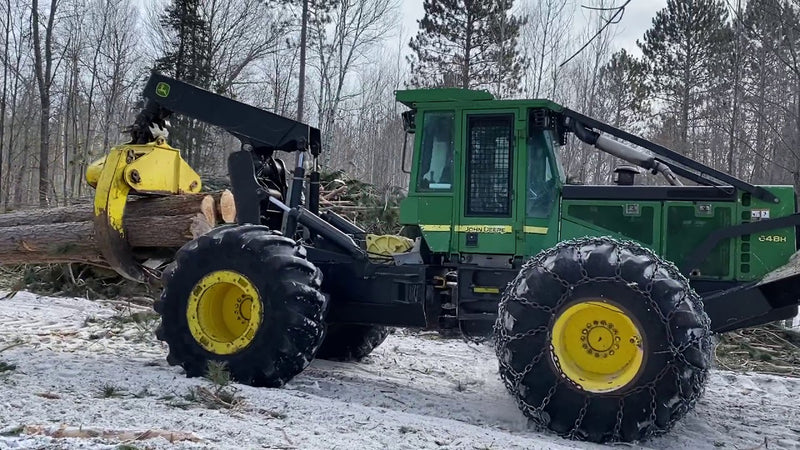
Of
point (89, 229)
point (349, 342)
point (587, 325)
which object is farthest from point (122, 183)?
point (587, 325)

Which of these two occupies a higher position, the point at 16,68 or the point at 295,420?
the point at 16,68

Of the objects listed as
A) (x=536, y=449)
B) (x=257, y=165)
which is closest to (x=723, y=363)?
(x=536, y=449)

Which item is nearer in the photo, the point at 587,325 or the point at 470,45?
the point at 587,325

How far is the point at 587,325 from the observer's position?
5.62m

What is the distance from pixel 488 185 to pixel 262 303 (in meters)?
2.29

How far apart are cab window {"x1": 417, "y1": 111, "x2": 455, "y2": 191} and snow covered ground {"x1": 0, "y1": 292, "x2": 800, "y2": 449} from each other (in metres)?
2.04

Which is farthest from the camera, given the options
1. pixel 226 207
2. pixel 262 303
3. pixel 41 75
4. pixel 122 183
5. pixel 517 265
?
pixel 41 75

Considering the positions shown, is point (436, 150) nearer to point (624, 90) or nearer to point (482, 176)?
point (482, 176)

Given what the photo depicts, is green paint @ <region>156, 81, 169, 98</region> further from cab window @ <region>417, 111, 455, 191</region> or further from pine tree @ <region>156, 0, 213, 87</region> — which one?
pine tree @ <region>156, 0, 213, 87</region>

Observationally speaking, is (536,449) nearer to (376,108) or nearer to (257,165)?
(257,165)

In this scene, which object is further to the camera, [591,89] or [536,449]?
[591,89]

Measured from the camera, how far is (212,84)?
28.4 m

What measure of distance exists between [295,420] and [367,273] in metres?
2.32

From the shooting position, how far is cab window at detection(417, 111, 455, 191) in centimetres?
682
